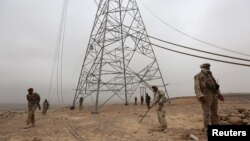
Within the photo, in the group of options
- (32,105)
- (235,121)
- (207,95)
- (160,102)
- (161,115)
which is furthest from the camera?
(32,105)

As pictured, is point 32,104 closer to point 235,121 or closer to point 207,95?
point 207,95

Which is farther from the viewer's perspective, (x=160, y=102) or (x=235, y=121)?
(x=160, y=102)

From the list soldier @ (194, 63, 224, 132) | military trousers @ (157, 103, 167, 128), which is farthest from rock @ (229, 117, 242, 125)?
military trousers @ (157, 103, 167, 128)

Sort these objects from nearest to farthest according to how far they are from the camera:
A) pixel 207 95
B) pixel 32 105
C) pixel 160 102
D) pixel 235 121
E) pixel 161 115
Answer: pixel 207 95 → pixel 235 121 → pixel 161 115 → pixel 160 102 → pixel 32 105

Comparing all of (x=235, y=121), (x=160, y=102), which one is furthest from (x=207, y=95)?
(x=160, y=102)

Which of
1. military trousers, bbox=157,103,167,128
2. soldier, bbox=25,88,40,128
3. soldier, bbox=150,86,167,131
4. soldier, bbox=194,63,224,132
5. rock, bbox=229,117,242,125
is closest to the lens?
soldier, bbox=194,63,224,132

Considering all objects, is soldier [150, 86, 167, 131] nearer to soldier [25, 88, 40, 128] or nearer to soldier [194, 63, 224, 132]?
soldier [194, 63, 224, 132]

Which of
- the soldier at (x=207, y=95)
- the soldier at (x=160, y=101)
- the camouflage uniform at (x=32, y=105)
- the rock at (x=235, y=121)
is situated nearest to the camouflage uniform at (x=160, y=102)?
the soldier at (x=160, y=101)

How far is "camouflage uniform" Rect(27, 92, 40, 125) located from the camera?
46.1 ft

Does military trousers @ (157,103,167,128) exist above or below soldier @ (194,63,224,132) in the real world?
below

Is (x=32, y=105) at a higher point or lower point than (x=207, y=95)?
lower

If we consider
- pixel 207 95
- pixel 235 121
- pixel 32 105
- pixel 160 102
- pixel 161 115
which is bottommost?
pixel 235 121

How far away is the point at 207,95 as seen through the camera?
8641mm

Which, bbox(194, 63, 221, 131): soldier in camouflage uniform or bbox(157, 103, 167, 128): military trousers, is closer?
bbox(194, 63, 221, 131): soldier in camouflage uniform
